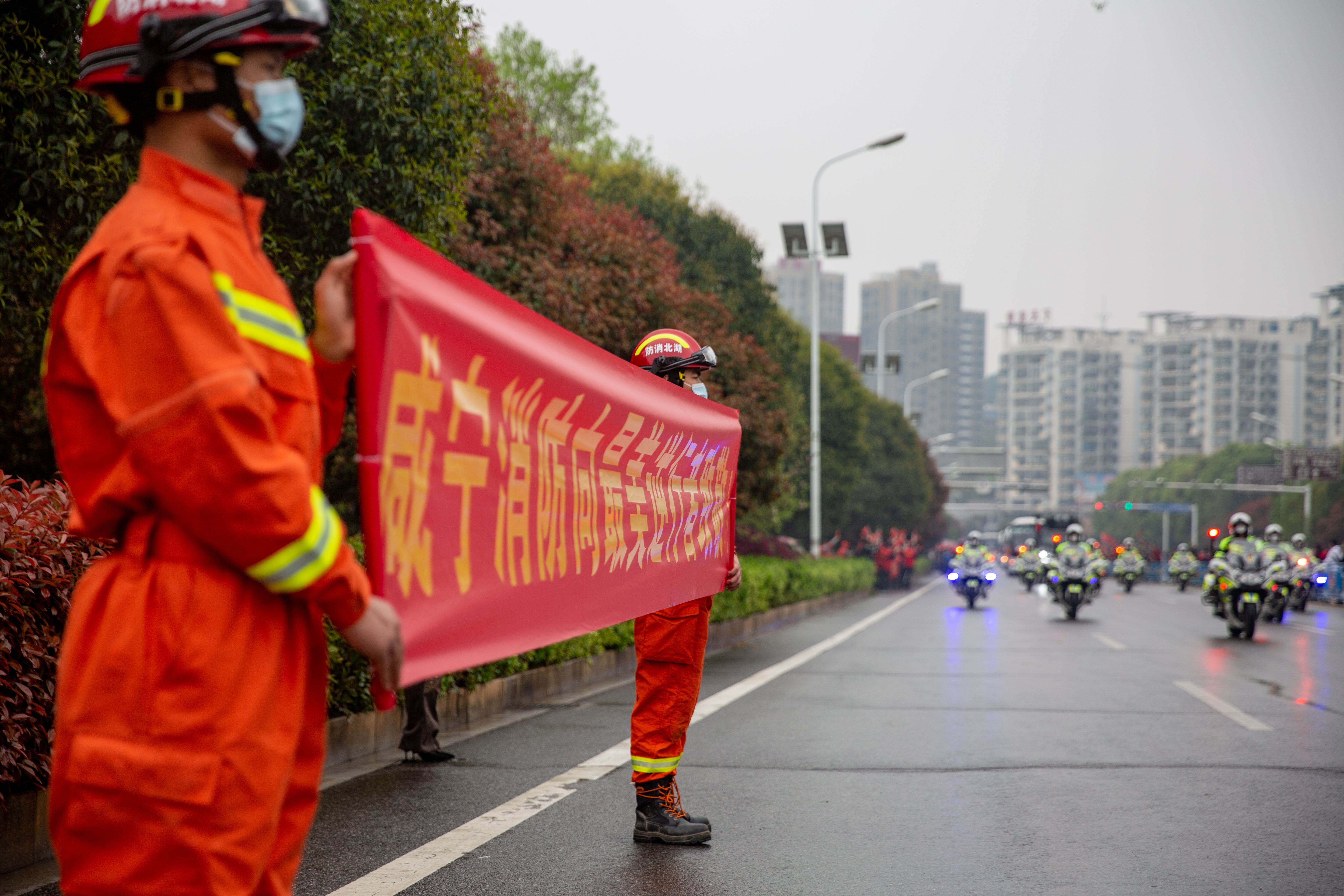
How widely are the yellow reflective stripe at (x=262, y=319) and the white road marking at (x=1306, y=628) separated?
22.0 m

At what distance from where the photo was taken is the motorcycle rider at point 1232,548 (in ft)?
61.7

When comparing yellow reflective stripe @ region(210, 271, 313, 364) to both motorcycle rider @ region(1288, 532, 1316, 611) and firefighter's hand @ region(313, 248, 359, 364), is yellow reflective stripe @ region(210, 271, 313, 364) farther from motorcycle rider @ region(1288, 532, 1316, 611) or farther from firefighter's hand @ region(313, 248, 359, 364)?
motorcycle rider @ region(1288, 532, 1316, 611)

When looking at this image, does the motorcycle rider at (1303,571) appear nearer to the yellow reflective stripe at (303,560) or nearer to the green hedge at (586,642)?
the green hedge at (586,642)

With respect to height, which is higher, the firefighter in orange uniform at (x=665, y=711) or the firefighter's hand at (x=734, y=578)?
the firefighter's hand at (x=734, y=578)

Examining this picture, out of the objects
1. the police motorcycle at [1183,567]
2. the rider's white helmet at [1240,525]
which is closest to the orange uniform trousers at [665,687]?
the rider's white helmet at [1240,525]

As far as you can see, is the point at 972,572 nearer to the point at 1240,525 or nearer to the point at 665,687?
the point at 1240,525

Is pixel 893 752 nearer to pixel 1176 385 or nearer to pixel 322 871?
pixel 322 871

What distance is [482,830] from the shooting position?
5484mm

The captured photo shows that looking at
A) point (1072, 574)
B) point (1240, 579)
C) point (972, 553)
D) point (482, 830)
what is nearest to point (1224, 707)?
point (482, 830)

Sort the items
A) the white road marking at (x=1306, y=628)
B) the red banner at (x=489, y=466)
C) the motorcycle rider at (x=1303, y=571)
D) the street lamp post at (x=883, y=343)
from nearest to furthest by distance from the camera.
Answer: the red banner at (x=489, y=466) < the white road marking at (x=1306, y=628) < the motorcycle rider at (x=1303, y=571) < the street lamp post at (x=883, y=343)

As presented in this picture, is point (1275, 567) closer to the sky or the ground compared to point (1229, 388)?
closer to the ground

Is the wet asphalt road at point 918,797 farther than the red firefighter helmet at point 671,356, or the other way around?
the red firefighter helmet at point 671,356

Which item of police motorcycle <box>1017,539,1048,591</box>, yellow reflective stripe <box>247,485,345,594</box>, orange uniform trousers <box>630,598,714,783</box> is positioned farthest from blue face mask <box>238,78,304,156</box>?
police motorcycle <box>1017,539,1048,591</box>

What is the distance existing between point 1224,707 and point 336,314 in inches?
381
